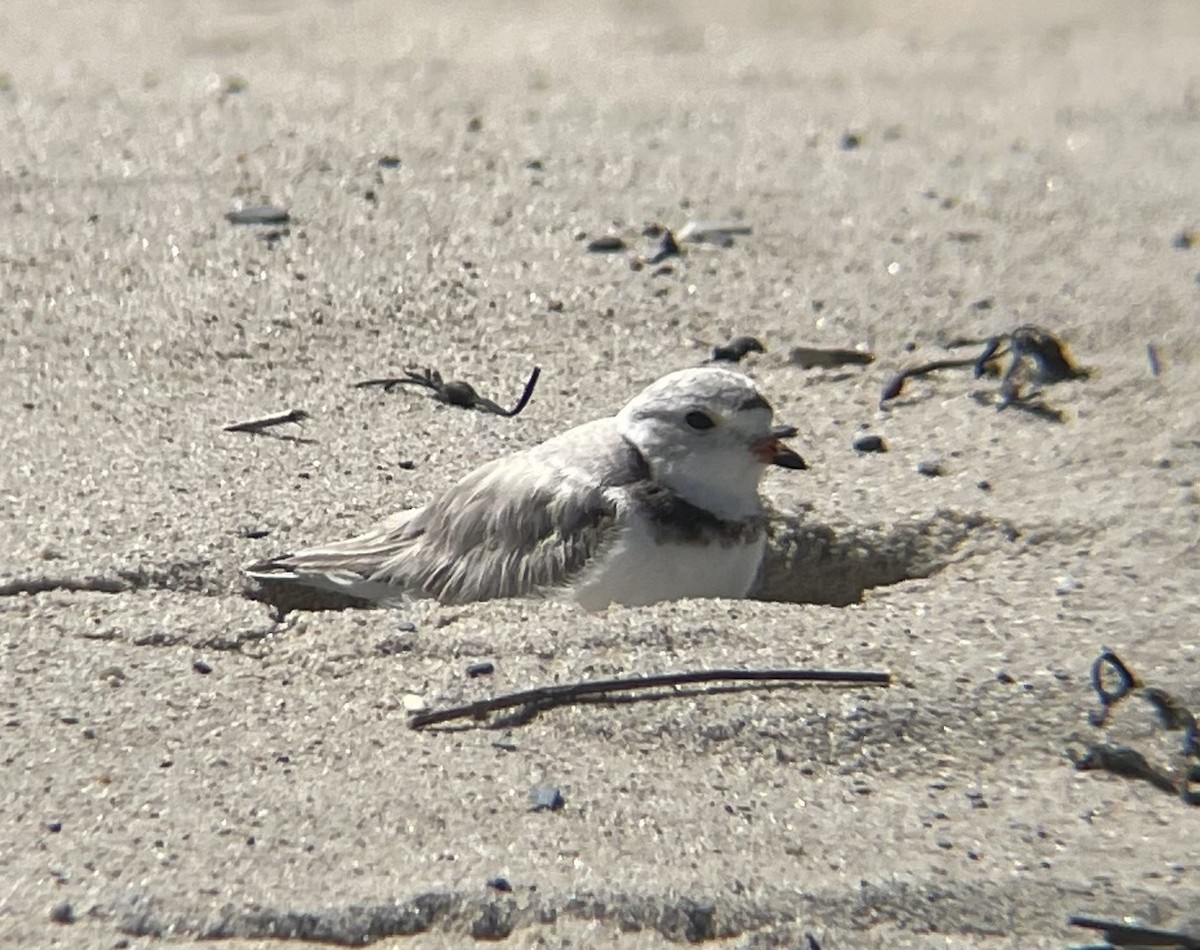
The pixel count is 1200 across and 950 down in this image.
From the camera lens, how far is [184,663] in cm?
341

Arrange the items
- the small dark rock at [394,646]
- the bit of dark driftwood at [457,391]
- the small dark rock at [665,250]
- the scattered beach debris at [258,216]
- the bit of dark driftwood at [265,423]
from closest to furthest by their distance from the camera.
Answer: the small dark rock at [394,646]
the bit of dark driftwood at [265,423]
the bit of dark driftwood at [457,391]
the small dark rock at [665,250]
the scattered beach debris at [258,216]

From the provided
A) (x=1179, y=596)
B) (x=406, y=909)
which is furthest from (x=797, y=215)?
(x=406, y=909)

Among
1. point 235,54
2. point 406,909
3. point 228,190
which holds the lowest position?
point 406,909

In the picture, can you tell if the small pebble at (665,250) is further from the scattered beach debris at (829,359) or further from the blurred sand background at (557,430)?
the scattered beach debris at (829,359)

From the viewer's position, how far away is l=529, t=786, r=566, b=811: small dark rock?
297 centimetres

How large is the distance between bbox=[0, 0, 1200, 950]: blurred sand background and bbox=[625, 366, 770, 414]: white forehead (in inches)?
11.6

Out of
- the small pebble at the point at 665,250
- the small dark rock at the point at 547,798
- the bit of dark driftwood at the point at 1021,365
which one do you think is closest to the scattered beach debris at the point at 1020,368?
the bit of dark driftwood at the point at 1021,365

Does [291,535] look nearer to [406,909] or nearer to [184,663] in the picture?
[184,663]

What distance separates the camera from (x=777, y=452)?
13.4 feet

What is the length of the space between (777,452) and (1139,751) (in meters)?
1.12

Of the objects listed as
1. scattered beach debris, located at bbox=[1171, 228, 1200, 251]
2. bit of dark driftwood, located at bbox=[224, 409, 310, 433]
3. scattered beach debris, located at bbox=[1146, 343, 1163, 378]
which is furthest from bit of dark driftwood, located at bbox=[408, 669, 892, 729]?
scattered beach debris, located at bbox=[1171, 228, 1200, 251]

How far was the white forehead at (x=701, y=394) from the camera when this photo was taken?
409cm

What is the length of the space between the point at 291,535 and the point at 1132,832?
1.77 m

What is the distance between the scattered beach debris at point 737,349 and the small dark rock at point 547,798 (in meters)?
2.00
